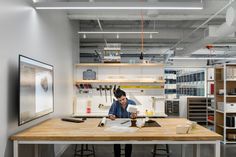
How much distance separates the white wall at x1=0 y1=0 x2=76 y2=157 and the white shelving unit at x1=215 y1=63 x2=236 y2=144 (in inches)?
163

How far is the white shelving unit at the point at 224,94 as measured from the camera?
22.0 feet

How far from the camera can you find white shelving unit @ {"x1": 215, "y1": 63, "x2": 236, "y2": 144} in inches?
264

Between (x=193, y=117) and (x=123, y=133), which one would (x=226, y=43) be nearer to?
(x=193, y=117)

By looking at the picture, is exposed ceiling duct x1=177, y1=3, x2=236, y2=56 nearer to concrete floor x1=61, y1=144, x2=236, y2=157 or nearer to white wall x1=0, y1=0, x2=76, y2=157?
concrete floor x1=61, y1=144, x2=236, y2=157

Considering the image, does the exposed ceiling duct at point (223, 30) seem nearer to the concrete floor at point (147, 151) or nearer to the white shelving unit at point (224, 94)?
the white shelving unit at point (224, 94)

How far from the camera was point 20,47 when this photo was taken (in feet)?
10.4

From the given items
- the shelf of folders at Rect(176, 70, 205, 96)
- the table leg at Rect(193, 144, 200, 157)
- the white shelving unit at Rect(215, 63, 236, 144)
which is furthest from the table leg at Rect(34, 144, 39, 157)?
the shelf of folders at Rect(176, 70, 205, 96)

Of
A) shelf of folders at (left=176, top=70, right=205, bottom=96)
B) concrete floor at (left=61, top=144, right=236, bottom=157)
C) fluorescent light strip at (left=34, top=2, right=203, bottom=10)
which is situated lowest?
concrete floor at (left=61, top=144, right=236, bottom=157)

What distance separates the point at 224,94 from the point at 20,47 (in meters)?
5.35

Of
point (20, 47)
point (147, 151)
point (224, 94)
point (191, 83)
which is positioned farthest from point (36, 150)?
point (191, 83)

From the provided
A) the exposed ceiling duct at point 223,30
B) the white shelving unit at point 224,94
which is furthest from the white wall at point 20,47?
the white shelving unit at point 224,94

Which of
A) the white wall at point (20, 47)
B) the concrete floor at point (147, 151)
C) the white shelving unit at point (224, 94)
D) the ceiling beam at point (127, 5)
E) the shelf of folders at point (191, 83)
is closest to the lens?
the white wall at point (20, 47)

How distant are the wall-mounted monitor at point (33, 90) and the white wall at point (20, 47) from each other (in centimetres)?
12

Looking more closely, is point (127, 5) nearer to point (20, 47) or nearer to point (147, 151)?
point (20, 47)
